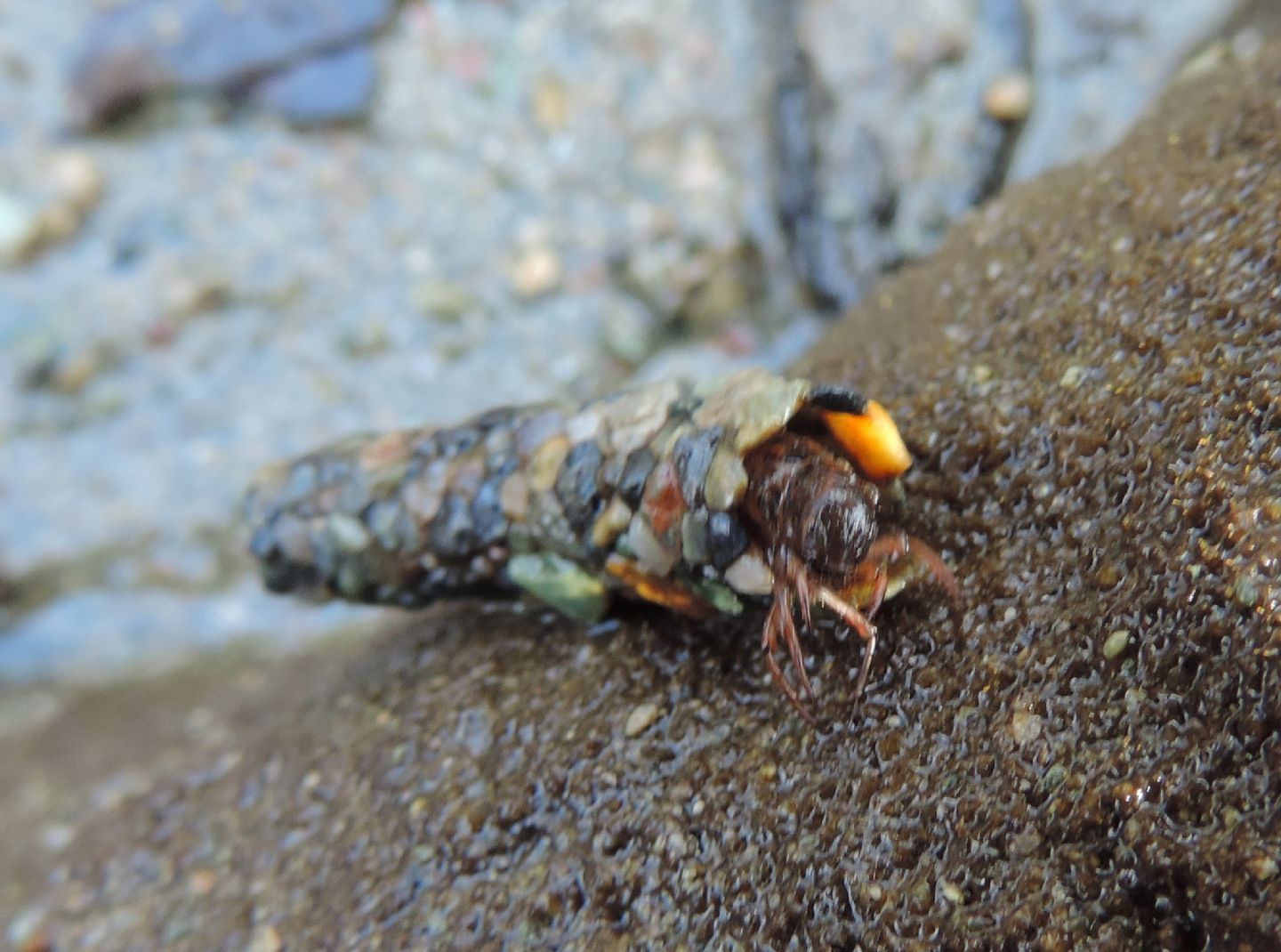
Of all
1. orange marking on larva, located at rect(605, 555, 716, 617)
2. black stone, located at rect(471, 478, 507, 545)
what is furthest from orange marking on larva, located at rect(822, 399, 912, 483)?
black stone, located at rect(471, 478, 507, 545)

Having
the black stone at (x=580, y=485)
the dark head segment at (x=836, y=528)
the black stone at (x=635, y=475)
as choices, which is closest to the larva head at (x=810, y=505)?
the dark head segment at (x=836, y=528)

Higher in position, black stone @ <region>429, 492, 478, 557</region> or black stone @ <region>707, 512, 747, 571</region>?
black stone @ <region>429, 492, 478, 557</region>

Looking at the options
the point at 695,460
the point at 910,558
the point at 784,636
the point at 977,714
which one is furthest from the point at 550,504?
the point at 977,714

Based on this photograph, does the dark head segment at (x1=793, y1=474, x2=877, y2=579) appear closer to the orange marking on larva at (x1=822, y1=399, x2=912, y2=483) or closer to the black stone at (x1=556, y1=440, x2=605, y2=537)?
the orange marking on larva at (x1=822, y1=399, x2=912, y2=483)

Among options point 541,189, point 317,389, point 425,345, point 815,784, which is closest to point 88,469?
point 317,389

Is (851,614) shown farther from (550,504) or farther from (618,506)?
(550,504)

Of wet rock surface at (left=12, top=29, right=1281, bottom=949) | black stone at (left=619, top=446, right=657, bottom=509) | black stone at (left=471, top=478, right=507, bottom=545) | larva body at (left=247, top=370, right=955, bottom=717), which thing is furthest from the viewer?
black stone at (left=471, top=478, right=507, bottom=545)

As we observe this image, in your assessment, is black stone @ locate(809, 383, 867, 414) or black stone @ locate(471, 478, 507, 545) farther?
black stone @ locate(471, 478, 507, 545)

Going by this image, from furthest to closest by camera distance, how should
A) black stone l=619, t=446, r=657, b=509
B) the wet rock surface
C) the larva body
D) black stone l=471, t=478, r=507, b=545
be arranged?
1. black stone l=471, t=478, r=507, b=545
2. black stone l=619, t=446, r=657, b=509
3. the larva body
4. the wet rock surface
